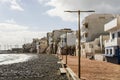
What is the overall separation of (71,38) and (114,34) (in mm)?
71754

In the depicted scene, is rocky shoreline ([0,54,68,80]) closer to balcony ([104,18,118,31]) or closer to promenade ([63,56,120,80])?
promenade ([63,56,120,80])

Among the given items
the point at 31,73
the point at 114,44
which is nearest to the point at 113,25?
the point at 114,44

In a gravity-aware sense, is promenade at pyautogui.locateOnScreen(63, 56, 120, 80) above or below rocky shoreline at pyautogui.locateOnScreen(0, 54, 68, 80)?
above

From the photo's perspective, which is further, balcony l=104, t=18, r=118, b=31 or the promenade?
balcony l=104, t=18, r=118, b=31

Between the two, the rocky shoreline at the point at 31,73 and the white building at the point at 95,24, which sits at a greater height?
the white building at the point at 95,24

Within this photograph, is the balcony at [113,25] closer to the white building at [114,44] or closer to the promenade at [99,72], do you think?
the white building at [114,44]

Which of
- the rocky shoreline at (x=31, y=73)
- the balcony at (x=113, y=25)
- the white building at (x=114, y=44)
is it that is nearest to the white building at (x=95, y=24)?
the balcony at (x=113, y=25)

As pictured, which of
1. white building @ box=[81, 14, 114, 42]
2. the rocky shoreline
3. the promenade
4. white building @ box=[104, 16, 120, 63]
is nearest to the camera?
the promenade

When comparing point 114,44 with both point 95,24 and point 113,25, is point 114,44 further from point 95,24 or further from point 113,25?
point 95,24

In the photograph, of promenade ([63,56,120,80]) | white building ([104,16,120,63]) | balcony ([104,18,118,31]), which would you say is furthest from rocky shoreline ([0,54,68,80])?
balcony ([104,18,118,31])

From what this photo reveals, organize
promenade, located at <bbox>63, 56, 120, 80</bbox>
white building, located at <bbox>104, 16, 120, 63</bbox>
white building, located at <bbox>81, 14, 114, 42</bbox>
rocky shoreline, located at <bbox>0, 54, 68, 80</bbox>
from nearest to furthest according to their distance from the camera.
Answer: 1. promenade, located at <bbox>63, 56, 120, 80</bbox>
2. rocky shoreline, located at <bbox>0, 54, 68, 80</bbox>
3. white building, located at <bbox>104, 16, 120, 63</bbox>
4. white building, located at <bbox>81, 14, 114, 42</bbox>

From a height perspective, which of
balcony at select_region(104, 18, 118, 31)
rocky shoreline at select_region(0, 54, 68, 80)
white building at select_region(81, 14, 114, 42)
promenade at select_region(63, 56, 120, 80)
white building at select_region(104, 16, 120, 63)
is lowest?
rocky shoreline at select_region(0, 54, 68, 80)

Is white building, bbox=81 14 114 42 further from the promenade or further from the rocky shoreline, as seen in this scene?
the promenade

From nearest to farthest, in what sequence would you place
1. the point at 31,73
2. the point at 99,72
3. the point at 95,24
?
the point at 99,72 → the point at 31,73 → the point at 95,24
